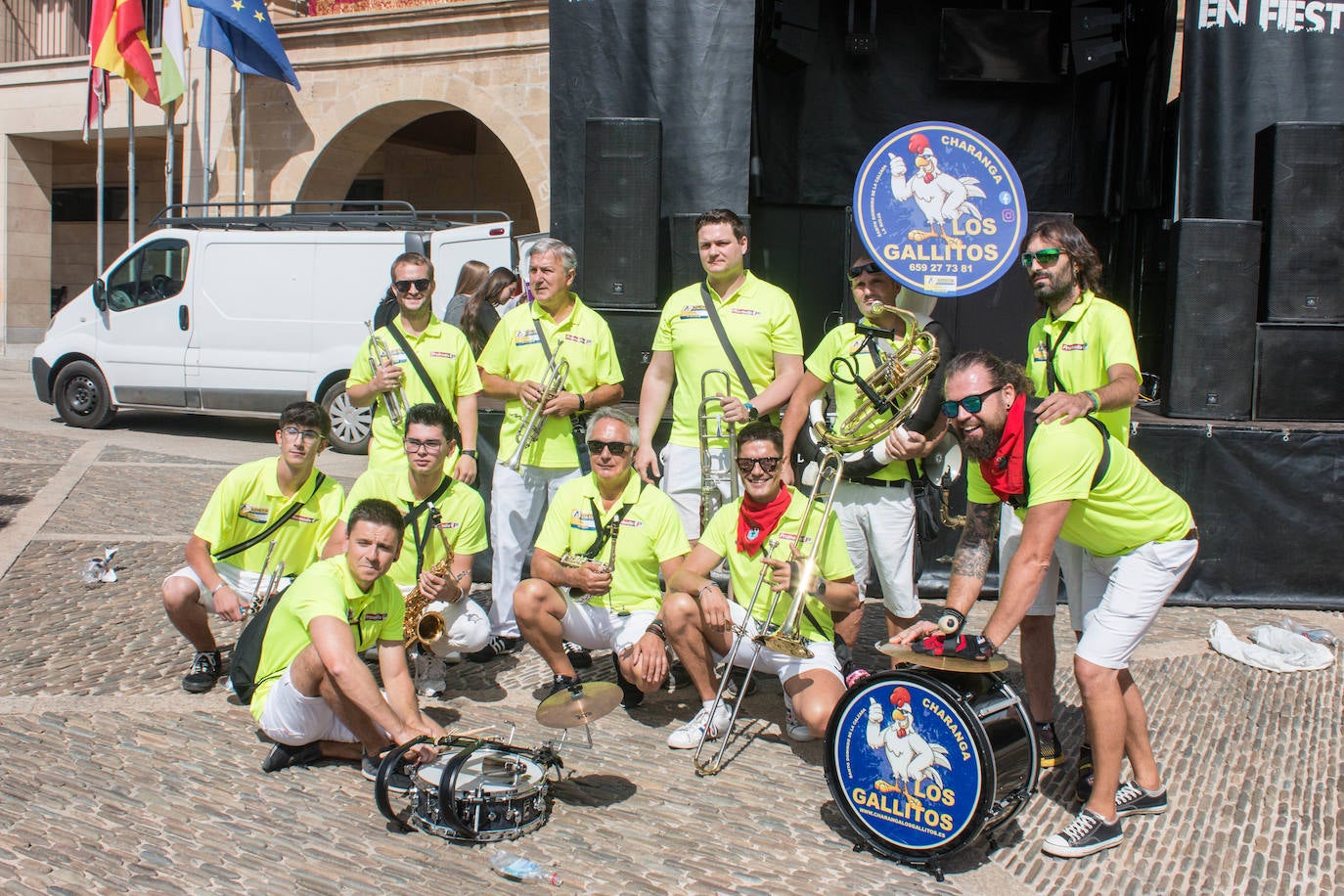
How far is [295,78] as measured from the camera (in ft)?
52.6

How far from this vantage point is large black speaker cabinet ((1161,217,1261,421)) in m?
6.32

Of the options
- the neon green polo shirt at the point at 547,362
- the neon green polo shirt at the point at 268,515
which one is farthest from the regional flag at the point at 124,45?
the neon green polo shirt at the point at 268,515

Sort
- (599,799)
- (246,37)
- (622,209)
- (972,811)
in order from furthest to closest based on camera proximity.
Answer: (246,37), (622,209), (599,799), (972,811)

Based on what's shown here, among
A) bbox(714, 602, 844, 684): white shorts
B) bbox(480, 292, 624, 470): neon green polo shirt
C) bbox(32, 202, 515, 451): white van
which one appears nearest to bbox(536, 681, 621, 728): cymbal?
bbox(714, 602, 844, 684): white shorts

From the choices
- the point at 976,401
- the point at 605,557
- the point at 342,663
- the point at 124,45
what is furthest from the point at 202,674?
the point at 124,45

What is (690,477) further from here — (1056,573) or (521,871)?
(521,871)

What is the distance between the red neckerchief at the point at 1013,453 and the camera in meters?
3.52

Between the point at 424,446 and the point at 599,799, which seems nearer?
the point at 599,799

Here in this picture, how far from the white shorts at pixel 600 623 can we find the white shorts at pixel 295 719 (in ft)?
3.28

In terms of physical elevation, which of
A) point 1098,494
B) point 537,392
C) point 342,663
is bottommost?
point 342,663

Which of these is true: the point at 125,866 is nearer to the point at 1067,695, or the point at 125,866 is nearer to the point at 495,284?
the point at 1067,695

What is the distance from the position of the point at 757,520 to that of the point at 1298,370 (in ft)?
12.7

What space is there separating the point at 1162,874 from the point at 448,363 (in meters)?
3.54

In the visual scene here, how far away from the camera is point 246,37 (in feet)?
51.0
